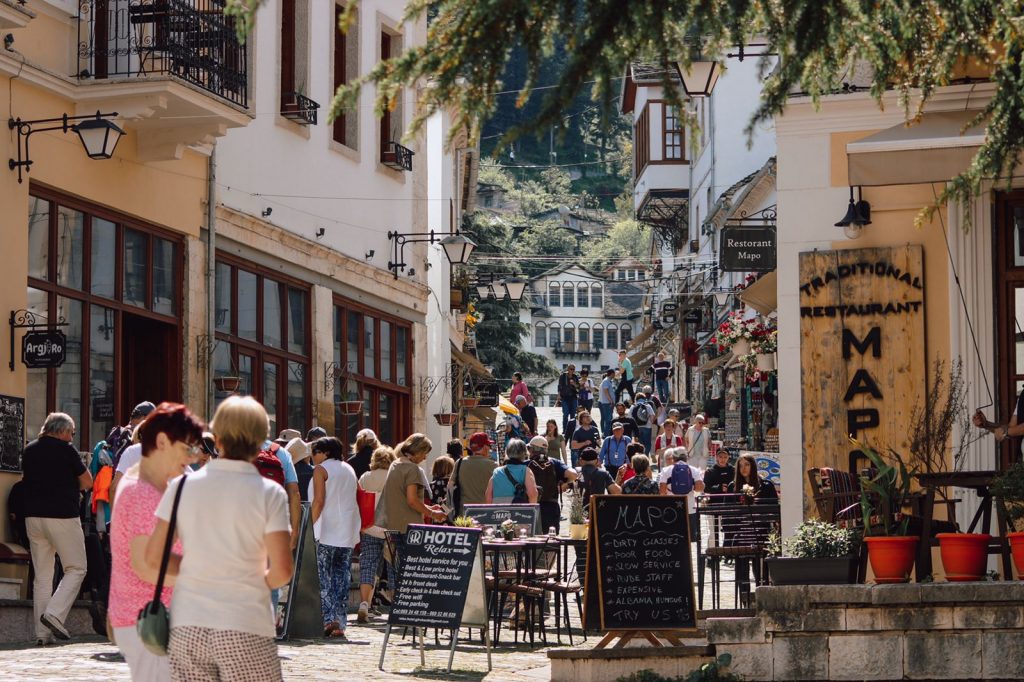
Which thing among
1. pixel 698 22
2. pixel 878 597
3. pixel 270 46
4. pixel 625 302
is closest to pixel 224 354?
pixel 270 46

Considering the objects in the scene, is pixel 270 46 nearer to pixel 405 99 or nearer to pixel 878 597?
pixel 405 99

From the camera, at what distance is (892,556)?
10422 millimetres

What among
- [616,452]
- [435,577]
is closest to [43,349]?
[435,577]

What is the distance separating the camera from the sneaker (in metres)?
13.3

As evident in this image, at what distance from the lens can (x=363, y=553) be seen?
15.9 m

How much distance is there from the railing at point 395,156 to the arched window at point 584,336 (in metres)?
112

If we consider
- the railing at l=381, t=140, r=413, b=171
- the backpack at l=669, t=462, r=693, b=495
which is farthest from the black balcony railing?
the railing at l=381, t=140, r=413, b=171

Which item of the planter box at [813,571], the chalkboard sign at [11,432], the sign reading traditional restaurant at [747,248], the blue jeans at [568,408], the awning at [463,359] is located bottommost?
the planter box at [813,571]

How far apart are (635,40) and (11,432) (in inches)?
396

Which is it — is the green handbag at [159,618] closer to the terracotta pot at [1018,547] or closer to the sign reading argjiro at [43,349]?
the terracotta pot at [1018,547]

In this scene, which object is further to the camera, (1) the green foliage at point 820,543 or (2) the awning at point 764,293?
(2) the awning at point 764,293

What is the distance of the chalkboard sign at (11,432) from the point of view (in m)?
15.3

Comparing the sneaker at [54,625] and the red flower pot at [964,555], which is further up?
the red flower pot at [964,555]

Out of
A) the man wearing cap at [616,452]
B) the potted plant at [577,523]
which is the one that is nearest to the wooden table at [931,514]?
the potted plant at [577,523]
